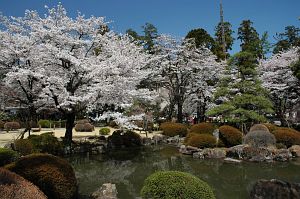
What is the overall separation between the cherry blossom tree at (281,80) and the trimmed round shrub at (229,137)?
907cm

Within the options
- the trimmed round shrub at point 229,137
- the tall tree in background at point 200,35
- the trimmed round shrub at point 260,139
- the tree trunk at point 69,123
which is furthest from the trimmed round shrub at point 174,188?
the tall tree in background at point 200,35

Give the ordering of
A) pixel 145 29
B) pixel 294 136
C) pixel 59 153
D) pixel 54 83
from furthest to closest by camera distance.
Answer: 1. pixel 145 29
2. pixel 294 136
3. pixel 59 153
4. pixel 54 83

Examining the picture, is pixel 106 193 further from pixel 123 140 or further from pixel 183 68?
→ pixel 183 68

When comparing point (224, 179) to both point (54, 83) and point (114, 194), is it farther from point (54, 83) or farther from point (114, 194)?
point (54, 83)

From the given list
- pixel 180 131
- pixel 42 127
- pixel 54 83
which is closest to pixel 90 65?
pixel 54 83

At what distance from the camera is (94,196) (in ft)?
32.6

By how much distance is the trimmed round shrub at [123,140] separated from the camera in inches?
863

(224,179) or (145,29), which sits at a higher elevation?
(145,29)

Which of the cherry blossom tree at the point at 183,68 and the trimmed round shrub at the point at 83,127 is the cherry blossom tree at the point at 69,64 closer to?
the trimmed round shrub at the point at 83,127

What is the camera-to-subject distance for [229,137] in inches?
794

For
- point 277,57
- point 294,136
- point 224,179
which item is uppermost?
point 277,57

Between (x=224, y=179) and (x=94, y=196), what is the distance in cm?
592

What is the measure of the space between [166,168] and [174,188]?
798 centimetres

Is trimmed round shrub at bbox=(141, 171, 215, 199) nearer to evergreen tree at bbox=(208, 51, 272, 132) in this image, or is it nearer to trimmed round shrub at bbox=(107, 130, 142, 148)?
trimmed round shrub at bbox=(107, 130, 142, 148)
